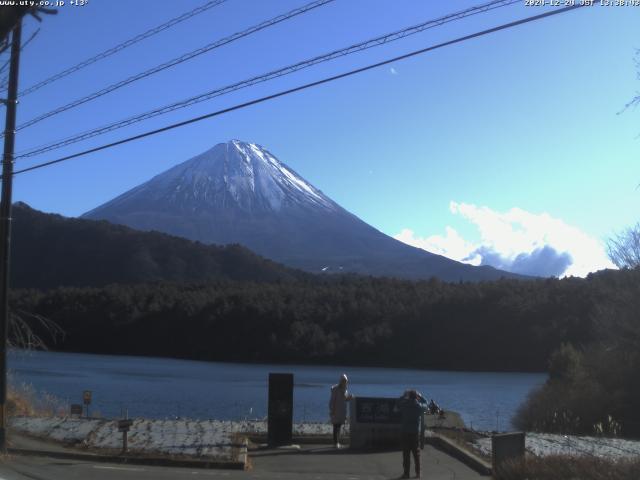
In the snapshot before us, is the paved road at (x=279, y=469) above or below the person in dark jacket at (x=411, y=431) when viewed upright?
below

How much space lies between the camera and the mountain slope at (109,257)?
11488cm

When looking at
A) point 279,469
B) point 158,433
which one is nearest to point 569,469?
point 279,469

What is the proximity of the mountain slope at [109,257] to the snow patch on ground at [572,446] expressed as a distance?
9873 centimetres

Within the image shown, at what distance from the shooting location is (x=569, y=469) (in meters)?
10.1

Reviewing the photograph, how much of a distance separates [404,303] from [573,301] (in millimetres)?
22578

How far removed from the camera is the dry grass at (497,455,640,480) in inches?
374

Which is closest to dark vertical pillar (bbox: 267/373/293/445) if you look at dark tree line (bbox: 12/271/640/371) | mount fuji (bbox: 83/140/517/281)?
dark tree line (bbox: 12/271/640/371)

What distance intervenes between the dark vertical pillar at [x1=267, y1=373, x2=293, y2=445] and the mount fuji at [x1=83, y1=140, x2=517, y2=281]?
136 m

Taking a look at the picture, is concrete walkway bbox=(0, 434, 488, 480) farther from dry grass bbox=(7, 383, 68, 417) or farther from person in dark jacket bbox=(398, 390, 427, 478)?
dry grass bbox=(7, 383, 68, 417)

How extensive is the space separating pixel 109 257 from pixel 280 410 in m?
109

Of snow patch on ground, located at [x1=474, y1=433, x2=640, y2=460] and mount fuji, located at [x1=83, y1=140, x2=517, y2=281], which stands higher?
mount fuji, located at [x1=83, y1=140, x2=517, y2=281]

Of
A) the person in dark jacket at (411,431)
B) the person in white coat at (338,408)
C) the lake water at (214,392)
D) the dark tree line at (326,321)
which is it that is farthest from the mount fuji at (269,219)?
the person in dark jacket at (411,431)

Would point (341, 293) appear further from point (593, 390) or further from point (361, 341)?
point (593, 390)

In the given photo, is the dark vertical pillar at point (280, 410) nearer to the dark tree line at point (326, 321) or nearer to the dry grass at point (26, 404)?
the dry grass at point (26, 404)
